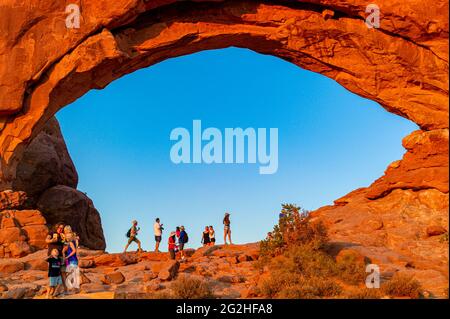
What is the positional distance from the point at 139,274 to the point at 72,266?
7.81 ft

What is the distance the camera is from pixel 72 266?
12.2 m

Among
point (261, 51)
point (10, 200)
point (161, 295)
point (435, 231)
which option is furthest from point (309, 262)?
point (10, 200)

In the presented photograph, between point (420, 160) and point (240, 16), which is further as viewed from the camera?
point (240, 16)

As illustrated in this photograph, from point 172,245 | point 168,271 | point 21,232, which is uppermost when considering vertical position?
point 21,232

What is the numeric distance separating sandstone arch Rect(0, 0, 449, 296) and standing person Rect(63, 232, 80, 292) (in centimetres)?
929

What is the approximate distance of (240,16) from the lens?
71.0ft

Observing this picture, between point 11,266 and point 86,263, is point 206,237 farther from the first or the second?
point 11,266

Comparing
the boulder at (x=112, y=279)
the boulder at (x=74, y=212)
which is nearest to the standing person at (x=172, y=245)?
the boulder at (x=112, y=279)

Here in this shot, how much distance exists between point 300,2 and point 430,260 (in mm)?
12753

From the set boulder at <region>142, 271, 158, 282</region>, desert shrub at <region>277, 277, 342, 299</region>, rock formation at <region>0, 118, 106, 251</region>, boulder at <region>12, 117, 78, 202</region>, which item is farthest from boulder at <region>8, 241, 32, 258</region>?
desert shrub at <region>277, 277, 342, 299</region>

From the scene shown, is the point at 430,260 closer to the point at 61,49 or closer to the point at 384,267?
the point at 384,267
